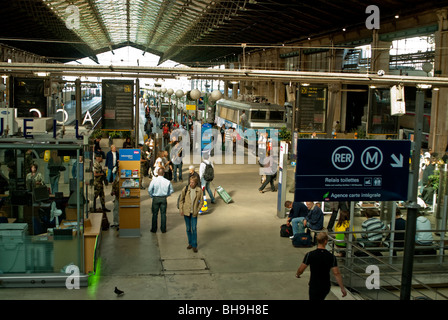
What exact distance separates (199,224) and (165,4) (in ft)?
83.0

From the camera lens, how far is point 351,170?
26.5 feet

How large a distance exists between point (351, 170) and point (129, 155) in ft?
20.5

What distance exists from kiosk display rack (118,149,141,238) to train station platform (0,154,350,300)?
0.95 ft

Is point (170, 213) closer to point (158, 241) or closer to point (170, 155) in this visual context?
point (158, 241)

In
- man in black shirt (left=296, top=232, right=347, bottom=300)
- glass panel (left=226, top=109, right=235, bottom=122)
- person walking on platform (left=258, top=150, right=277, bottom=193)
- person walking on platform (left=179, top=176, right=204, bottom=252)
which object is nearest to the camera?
man in black shirt (left=296, top=232, right=347, bottom=300)

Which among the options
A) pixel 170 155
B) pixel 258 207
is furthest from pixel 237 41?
pixel 258 207

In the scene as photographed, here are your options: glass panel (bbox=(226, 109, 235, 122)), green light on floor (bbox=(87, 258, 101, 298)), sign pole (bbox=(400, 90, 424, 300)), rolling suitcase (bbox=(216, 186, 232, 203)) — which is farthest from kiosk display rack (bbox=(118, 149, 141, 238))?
glass panel (bbox=(226, 109, 235, 122))

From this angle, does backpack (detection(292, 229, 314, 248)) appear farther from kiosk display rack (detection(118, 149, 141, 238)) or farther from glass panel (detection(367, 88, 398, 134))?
glass panel (detection(367, 88, 398, 134))

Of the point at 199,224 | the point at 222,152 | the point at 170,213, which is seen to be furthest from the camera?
the point at 222,152

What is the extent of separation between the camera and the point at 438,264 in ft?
35.8

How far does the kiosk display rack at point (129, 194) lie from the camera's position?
41.1ft

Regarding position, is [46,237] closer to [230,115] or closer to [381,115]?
[381,115]

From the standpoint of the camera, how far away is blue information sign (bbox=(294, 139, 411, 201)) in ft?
26.0
